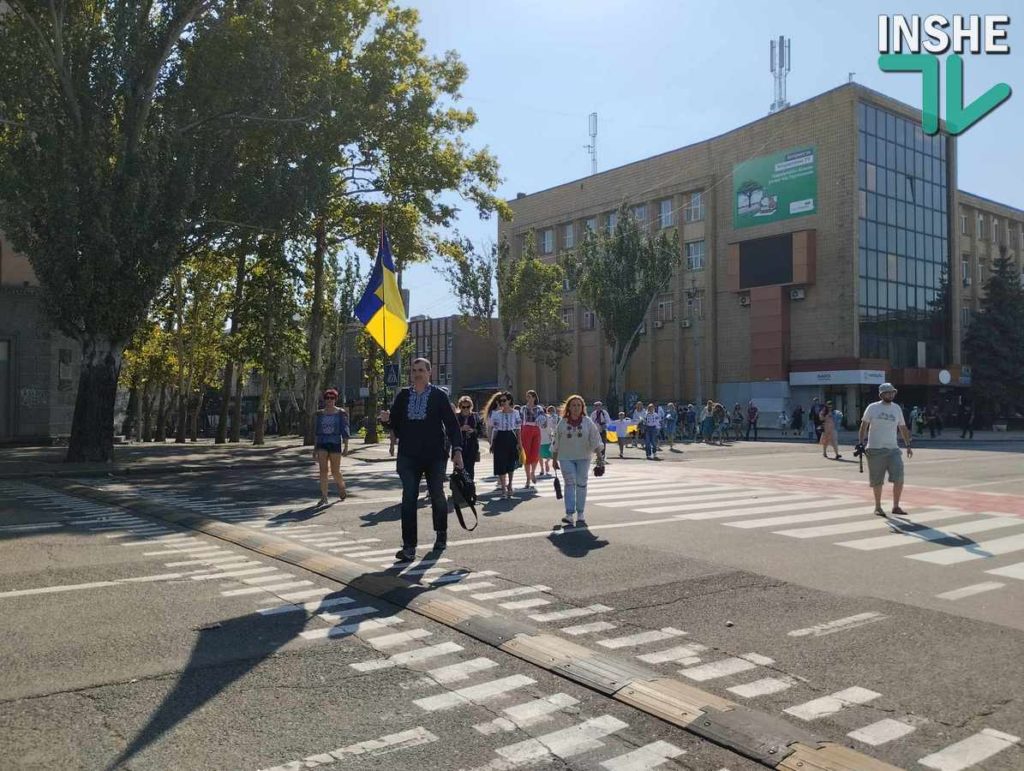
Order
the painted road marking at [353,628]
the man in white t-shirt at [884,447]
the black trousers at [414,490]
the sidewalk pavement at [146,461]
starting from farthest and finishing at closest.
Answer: the sidewalk pavement at [146,461], the man in white t-shirt at [884,447], the black trousers at [414,490], the painted road marking at [353,628]

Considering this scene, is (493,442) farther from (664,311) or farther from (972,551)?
(664,311)

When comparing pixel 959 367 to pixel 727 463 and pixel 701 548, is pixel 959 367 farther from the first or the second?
pixel 701 548

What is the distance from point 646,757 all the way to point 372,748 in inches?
48.7

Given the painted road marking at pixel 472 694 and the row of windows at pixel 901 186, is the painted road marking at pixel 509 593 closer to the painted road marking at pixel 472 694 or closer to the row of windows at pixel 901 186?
the painted road marking at pixel 472 694

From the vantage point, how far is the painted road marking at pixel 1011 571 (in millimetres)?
7859

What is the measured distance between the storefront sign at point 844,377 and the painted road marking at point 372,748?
5009 cm

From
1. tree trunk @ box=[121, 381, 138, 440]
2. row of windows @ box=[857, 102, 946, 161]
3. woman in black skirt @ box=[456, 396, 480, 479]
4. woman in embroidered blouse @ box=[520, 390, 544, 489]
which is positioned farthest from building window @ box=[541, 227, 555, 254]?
woman in black skirt @ box=[456, 396, 480, 479]

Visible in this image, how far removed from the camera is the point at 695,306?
2370 inches

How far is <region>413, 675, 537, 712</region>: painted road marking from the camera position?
4.45 m

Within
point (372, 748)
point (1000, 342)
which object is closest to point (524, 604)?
point (372, 748)

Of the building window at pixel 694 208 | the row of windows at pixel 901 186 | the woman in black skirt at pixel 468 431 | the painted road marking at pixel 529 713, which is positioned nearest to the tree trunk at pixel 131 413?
the building window at pixel 694 208

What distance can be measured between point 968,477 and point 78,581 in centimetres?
1805

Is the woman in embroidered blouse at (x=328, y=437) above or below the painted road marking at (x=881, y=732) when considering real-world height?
above

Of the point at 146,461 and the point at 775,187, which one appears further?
the point at 775,187
